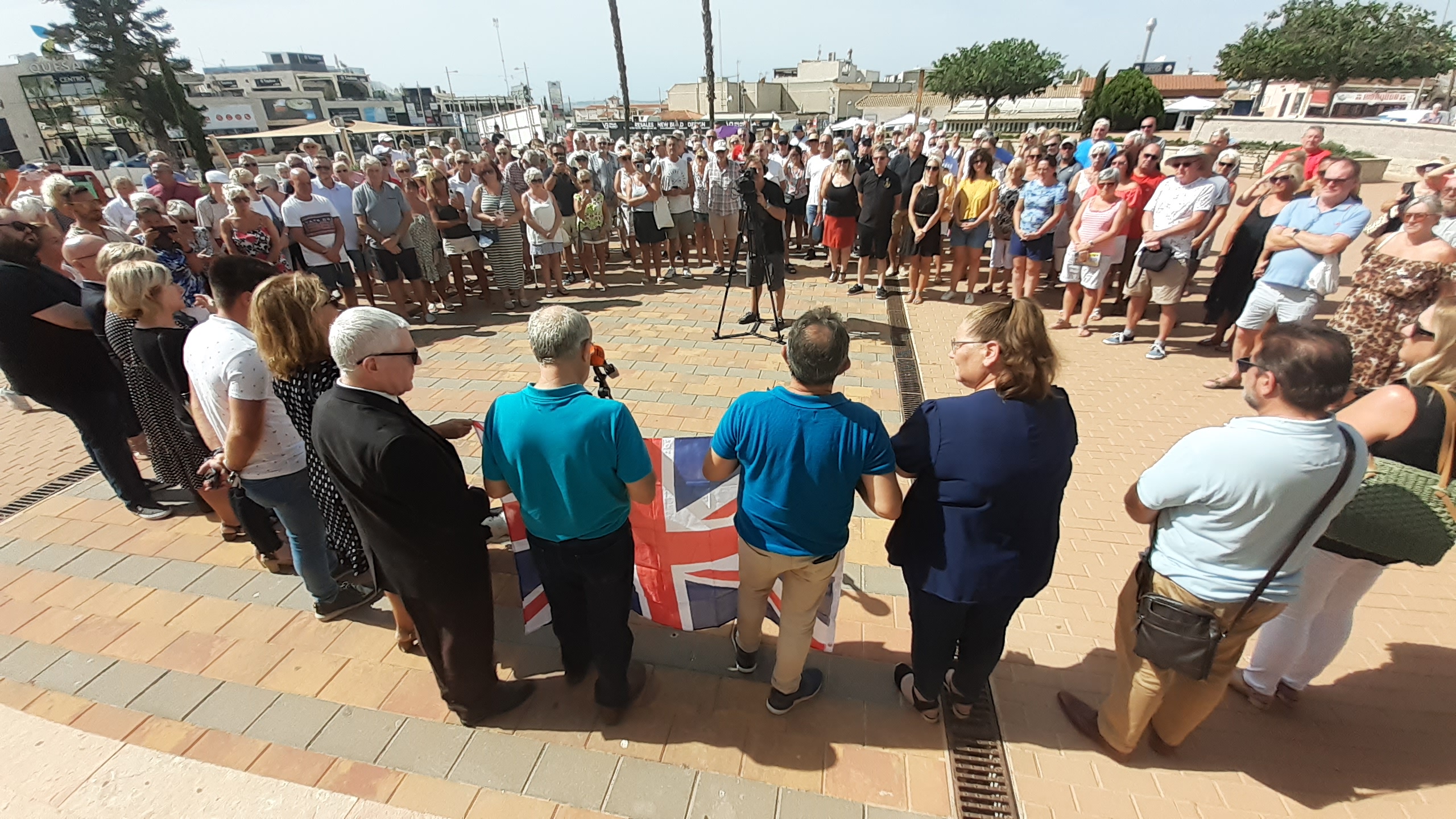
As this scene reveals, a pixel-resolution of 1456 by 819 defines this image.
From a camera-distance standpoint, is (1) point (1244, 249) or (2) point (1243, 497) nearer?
(2) point (1243, 497)

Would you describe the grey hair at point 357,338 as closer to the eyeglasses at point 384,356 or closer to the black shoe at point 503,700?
the eyeglasses at point 384,356

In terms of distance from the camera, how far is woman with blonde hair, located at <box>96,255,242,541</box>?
281 centimetres

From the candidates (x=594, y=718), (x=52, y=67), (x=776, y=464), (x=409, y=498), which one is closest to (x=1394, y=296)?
(x=776, y=464)

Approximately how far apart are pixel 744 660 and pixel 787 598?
0.54m

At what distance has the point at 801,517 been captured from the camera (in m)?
2.12

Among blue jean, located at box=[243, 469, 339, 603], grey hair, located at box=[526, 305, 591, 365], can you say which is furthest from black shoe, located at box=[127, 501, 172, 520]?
grey hair, located at box=[526, 305, 591, 365]

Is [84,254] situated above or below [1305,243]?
above

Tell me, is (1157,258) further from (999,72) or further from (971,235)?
(999,72)

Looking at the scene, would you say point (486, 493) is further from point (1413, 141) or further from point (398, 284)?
point (1413, 141)

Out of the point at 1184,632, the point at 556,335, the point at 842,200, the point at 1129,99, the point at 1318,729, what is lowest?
the point at 1318,729

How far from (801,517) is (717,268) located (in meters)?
8.59

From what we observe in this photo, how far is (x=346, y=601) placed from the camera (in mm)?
3174

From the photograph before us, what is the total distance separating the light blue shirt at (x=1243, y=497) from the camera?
67.1 inches

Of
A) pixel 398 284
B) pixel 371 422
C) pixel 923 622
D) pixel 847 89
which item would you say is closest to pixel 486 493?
pixel 371 422
